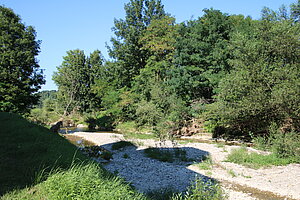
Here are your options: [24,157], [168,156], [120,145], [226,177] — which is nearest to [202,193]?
[226,177]

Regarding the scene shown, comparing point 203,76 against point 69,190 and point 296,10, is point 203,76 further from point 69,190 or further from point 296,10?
point 69,190

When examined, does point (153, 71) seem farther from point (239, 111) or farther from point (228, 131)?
point (239, 111)

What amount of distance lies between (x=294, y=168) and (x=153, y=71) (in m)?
17.2

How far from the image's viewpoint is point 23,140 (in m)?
5.12

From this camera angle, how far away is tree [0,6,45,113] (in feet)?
53.3

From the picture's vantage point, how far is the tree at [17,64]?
16250mm

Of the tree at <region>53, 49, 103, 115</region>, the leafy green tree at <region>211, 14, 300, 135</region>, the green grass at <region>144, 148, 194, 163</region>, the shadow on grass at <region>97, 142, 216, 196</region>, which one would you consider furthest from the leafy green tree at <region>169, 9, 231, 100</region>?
the tree at <region>53, 49, 103, 115</region>

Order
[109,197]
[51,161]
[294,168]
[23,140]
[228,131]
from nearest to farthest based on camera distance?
[109,197] < [51,161] < [23,140] < [294,168] < [228,131]

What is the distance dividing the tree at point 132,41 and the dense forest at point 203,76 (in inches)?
5.4

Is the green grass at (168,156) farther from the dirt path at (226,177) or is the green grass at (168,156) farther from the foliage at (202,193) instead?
the foliage at (202,193)

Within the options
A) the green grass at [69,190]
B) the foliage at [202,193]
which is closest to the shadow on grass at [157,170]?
the foliage at [202,193]

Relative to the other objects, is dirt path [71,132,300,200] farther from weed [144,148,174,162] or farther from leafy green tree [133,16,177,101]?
leafy green tree [133,16,177,101]

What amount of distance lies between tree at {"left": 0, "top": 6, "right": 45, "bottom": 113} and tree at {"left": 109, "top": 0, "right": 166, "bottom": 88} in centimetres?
1086

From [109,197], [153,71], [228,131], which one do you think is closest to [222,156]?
[228,131]
